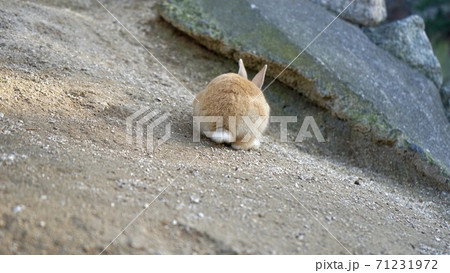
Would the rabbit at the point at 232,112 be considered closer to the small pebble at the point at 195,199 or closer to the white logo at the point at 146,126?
the white logo at the point at 146,126

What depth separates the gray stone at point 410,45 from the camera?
243 inches

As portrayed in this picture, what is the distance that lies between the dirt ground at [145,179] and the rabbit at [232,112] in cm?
13

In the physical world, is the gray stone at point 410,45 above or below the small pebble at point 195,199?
above

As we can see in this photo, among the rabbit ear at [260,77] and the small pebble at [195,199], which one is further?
the rabbit ear at [260,77]

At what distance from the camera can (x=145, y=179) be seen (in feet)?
10.6

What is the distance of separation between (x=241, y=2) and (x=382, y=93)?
2.00 meters

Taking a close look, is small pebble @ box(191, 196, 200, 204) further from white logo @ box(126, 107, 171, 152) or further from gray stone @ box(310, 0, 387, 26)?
gray stone @ box(310, 0, 387, 26)

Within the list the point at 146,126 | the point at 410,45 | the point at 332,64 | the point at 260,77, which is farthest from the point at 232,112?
the point at 410,45

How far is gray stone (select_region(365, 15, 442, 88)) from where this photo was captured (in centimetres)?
616

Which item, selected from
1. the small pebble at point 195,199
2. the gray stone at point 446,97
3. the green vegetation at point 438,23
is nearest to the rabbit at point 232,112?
the small pebble at point 195,199

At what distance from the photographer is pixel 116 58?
17.1 ft

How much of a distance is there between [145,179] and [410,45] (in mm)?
4475

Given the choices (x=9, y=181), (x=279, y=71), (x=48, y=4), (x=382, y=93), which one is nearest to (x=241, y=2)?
(x=279, y=71)

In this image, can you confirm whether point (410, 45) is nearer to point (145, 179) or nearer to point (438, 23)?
point (145, 179)
